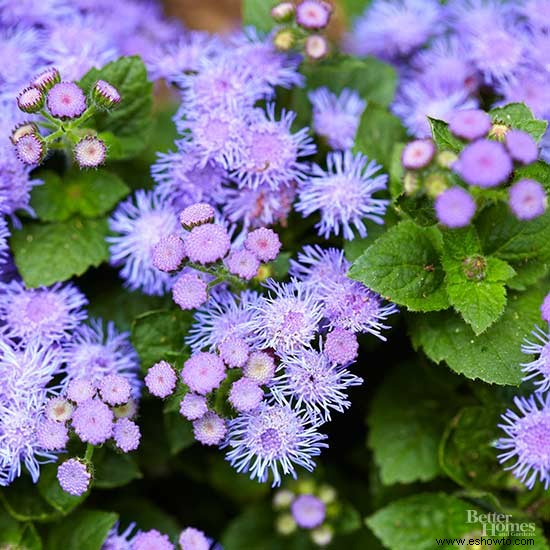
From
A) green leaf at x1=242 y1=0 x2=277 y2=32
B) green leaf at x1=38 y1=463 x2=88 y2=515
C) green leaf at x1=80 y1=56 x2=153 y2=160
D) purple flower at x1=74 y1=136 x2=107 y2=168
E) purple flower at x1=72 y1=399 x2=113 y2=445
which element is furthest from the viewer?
green leaf at x1=242 y1=0 x2=277 y2=32

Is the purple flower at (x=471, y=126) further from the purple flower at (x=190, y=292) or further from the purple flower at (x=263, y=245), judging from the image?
the purple flower at (x=190, y=292)

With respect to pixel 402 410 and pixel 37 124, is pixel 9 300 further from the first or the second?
pixel 402 410

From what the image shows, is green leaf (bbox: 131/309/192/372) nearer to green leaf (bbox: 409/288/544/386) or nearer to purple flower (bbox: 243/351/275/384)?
purple flower (bbox: 243/351/275/384)

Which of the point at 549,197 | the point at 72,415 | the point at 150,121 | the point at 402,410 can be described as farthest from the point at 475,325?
the point at 150,121

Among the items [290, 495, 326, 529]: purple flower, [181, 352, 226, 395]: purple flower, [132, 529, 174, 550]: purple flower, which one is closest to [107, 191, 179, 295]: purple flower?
[181, 352, 226, 395]: purple flower

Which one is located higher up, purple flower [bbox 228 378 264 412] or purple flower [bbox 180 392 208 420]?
purple flower [bbox 228 378 264 412]

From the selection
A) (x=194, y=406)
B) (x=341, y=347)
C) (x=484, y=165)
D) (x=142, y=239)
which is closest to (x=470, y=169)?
(x=484, y=165)
